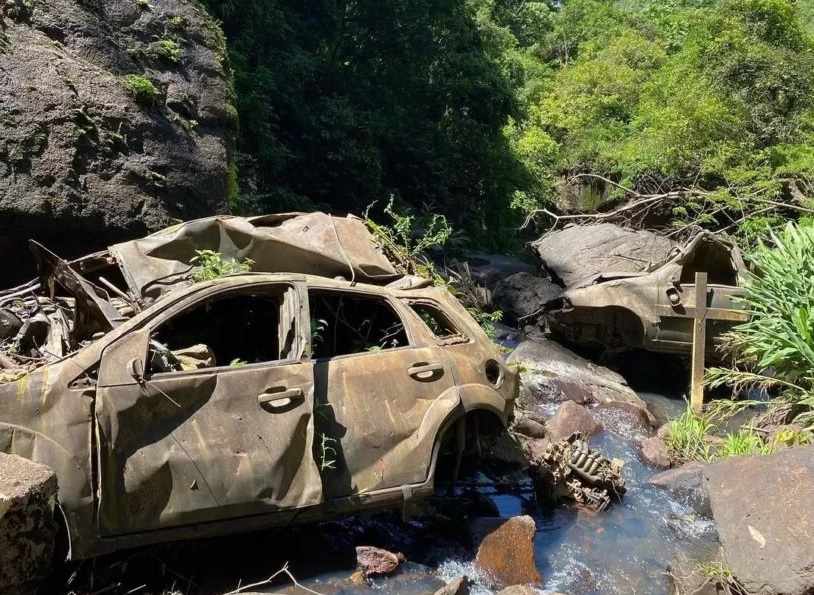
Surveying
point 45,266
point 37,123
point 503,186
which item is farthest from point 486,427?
point 503,186

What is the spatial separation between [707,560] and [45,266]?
527cm

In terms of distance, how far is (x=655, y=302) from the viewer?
9.76 metres

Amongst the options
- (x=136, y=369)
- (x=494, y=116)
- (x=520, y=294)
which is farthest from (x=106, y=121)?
(x=494, y=116)

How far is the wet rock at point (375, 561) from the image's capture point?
481 cm

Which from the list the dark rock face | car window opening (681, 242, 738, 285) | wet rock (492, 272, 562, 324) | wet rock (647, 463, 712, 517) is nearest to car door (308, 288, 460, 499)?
wet rock (647, 463, 712, 517)

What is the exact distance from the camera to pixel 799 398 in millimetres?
6949

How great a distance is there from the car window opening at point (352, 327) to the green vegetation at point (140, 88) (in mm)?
5320

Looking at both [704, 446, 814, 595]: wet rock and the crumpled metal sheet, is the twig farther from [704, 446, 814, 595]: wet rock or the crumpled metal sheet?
[704, 446, 814, 595]: wet rock

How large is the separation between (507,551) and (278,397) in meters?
2.02

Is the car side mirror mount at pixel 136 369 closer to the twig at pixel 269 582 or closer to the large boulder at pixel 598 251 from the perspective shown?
the twig at pixel 269 582

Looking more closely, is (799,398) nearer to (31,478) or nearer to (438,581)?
(438,581)

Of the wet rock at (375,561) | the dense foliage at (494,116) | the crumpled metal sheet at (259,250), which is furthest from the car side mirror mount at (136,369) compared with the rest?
the dense foliage at (494,116)

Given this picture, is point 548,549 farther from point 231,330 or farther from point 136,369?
point 136,369

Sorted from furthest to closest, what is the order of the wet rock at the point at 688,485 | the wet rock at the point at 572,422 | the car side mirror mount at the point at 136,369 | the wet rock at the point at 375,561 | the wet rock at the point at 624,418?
the wet rock at the point at 624,418
the wet rock at the point at 572,422
the wet rock at the point at 688,485
the wet rock at the point at 375,561
the car side mirror mount at the point at 136,369
